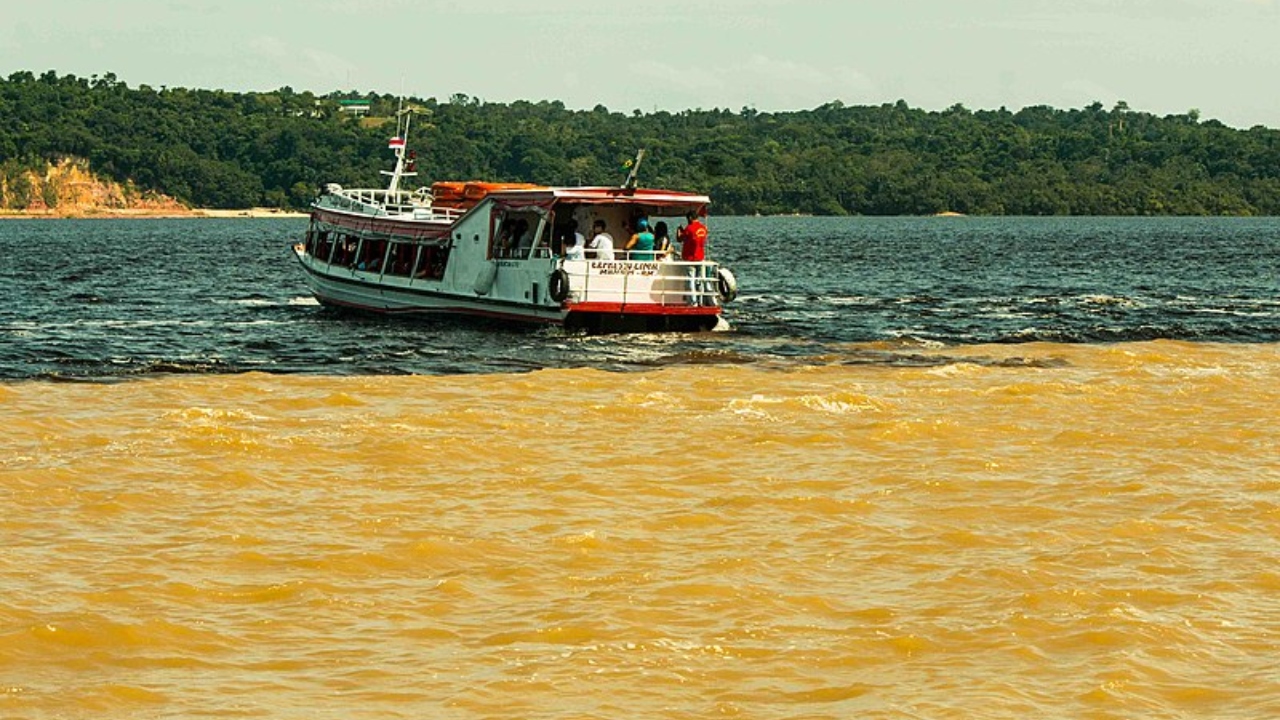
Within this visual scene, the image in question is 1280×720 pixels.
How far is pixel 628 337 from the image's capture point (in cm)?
3669

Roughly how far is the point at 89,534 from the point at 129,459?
149 inches

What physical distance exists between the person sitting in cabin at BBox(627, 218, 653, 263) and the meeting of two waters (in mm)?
4497

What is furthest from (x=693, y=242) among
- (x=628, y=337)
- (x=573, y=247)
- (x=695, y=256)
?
(x=628, y=337)

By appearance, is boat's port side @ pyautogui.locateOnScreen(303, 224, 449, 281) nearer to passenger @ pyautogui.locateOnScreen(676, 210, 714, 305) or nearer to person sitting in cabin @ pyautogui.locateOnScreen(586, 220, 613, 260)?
person sitting in cabin @ pyautogui.locateOnScreen(586, 220, 613, 260)

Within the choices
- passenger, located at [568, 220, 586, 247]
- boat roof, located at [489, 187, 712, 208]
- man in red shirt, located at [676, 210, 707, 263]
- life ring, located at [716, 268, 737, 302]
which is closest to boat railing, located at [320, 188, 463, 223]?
boat roof, located at [489, 187, 712, 208]

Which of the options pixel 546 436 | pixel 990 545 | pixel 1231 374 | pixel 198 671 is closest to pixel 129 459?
pixel 546 436

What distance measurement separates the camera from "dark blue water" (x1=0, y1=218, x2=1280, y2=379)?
108 ft

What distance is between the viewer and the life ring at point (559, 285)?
121 feet

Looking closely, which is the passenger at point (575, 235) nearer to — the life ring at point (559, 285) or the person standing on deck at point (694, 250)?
the life ring at point (559, 285)

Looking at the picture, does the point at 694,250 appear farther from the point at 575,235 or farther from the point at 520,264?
the point at 520,264

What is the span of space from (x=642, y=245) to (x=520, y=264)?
2.73 metres

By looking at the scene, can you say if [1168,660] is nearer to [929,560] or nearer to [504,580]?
[929,560]

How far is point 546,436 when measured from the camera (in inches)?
872

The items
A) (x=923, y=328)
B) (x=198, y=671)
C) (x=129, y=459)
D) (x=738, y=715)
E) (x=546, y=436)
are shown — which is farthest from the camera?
(x=923, y=328)
